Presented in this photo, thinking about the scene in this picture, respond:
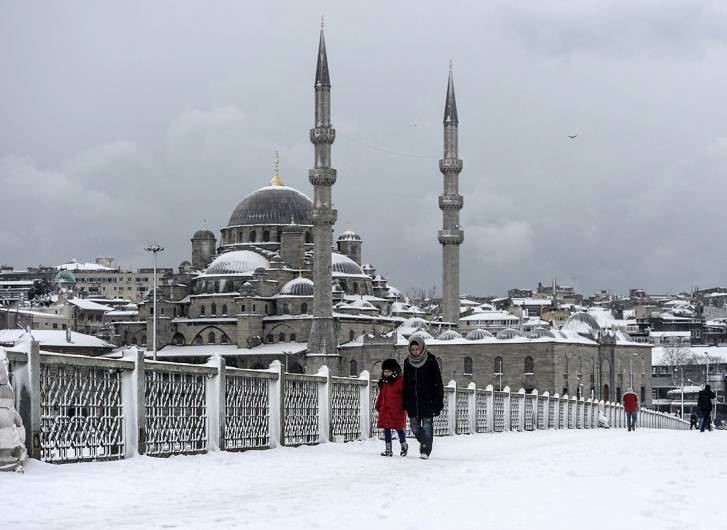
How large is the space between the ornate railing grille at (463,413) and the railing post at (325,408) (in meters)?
5.39

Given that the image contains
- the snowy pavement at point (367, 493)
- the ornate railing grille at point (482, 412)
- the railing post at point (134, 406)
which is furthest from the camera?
the ornate railing grille at point (482, 412)

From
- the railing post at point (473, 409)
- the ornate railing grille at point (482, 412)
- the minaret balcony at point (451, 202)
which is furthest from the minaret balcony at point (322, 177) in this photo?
the railing post at point (473, 409)

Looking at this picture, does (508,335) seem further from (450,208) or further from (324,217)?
(324,217)

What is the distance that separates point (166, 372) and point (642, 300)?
130 metres

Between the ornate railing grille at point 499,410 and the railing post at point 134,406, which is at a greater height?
the railing post at point 134,406

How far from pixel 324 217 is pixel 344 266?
1477 cm

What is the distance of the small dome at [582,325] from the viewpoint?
2786 inches

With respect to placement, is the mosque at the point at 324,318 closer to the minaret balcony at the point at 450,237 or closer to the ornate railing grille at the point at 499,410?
the minaret balcony at the point at 450,237

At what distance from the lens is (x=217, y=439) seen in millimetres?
10664

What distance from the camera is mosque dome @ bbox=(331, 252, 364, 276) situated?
2926 inches

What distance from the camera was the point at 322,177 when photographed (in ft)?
200

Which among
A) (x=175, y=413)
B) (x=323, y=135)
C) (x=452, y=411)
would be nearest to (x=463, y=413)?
(x=452, y=411)

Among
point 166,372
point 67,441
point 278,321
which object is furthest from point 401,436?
point 278,321

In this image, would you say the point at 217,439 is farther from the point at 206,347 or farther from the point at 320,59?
the point at 206,347
